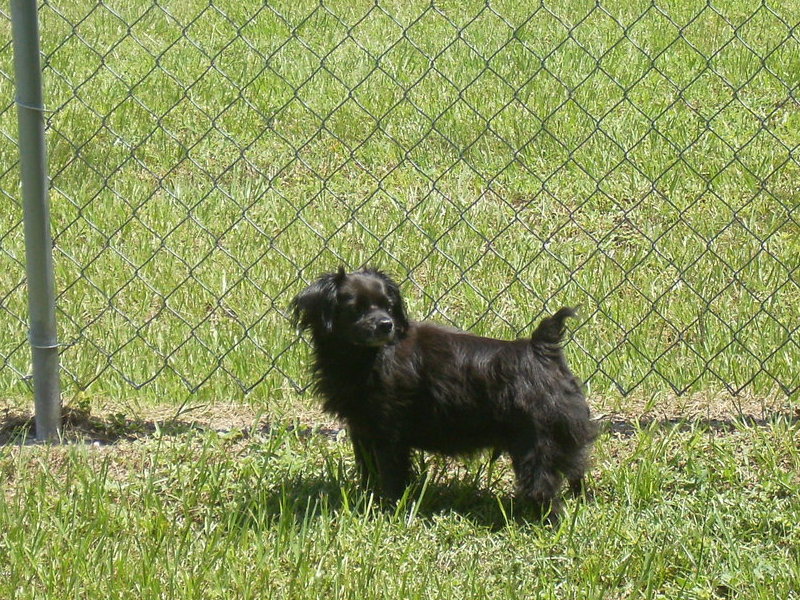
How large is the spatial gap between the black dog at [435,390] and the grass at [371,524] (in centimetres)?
16

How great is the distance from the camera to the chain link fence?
14.5 ft

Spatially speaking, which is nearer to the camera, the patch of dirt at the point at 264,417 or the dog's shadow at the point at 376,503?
the dog's shadow at the point at 376,503

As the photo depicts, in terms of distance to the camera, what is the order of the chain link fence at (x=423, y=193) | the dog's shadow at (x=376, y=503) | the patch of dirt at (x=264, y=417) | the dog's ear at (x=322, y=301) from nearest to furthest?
the dog's shadow at (x=376, y=503), the dog's ear at (x=322, y=301), the patch of dirt at (x=264, y=417), the chain link fence at (x=423, y=193)

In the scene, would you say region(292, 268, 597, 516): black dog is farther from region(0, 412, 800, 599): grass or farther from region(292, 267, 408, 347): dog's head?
region(0, 412, 800, 599): grass

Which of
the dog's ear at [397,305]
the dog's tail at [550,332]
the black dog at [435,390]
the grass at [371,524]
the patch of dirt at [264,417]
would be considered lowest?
the grass at [371,524]

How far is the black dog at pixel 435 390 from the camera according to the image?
347cm

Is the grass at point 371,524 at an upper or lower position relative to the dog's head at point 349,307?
lower

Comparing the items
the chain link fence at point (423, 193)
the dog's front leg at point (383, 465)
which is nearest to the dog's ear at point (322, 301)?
the dog's front leg at point (383, 465)

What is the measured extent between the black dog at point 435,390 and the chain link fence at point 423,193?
74 cm

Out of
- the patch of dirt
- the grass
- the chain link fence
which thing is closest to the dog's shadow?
the grass

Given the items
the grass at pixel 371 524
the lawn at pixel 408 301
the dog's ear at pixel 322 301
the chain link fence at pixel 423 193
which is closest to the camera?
the grass at pixel 371 524

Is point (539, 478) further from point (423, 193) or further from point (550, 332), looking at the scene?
point (423, 193)

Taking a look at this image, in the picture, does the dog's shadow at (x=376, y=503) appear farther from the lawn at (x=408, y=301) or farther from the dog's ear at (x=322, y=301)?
the dog's ear at (x=322, y=301)

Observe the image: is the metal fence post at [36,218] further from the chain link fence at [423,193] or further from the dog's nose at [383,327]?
the dog's nose at [383,327]
